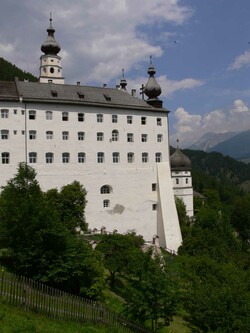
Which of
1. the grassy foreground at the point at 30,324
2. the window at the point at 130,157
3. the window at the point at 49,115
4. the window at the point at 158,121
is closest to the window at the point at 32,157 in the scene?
the window at the point at 49,115

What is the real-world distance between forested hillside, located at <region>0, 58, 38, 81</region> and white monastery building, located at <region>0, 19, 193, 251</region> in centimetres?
6943

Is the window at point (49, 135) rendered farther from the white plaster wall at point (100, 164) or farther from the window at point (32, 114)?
the window at point (32, 114)

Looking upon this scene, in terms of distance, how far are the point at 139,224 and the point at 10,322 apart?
36.5 meters

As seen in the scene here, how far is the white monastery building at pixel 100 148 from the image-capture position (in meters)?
Answer: 44.6

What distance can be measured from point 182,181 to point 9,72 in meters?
76.4

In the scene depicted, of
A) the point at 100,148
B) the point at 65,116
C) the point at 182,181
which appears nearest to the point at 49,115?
the point at 65,116

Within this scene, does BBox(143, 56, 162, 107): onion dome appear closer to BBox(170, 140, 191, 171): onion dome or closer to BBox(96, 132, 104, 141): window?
BBox(96, 132, 104, 141): window

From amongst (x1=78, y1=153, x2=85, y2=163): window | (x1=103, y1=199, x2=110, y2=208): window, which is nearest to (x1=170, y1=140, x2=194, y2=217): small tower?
(x1=103, y1=199, x2=110, y2=208): window

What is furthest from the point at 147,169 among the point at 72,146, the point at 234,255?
the point at 234,255

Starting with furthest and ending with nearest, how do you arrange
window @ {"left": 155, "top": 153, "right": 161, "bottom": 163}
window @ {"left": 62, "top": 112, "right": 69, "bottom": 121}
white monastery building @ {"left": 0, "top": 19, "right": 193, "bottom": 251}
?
window @ {"left": 155, "top": 153, "right": 161, "bottom": 163}, window @ {"left": 62, "top": 112, "right": 69, "bottom": 121}, white monastery building @ {"left": 0, "top": 19, "right": 193, "bottom": 251}

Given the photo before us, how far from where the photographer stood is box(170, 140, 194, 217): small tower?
2490 inches

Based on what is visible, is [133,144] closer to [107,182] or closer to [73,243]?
[107,182]

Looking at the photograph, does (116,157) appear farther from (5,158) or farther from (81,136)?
(5,158)

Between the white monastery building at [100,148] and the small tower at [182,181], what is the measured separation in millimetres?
11569
